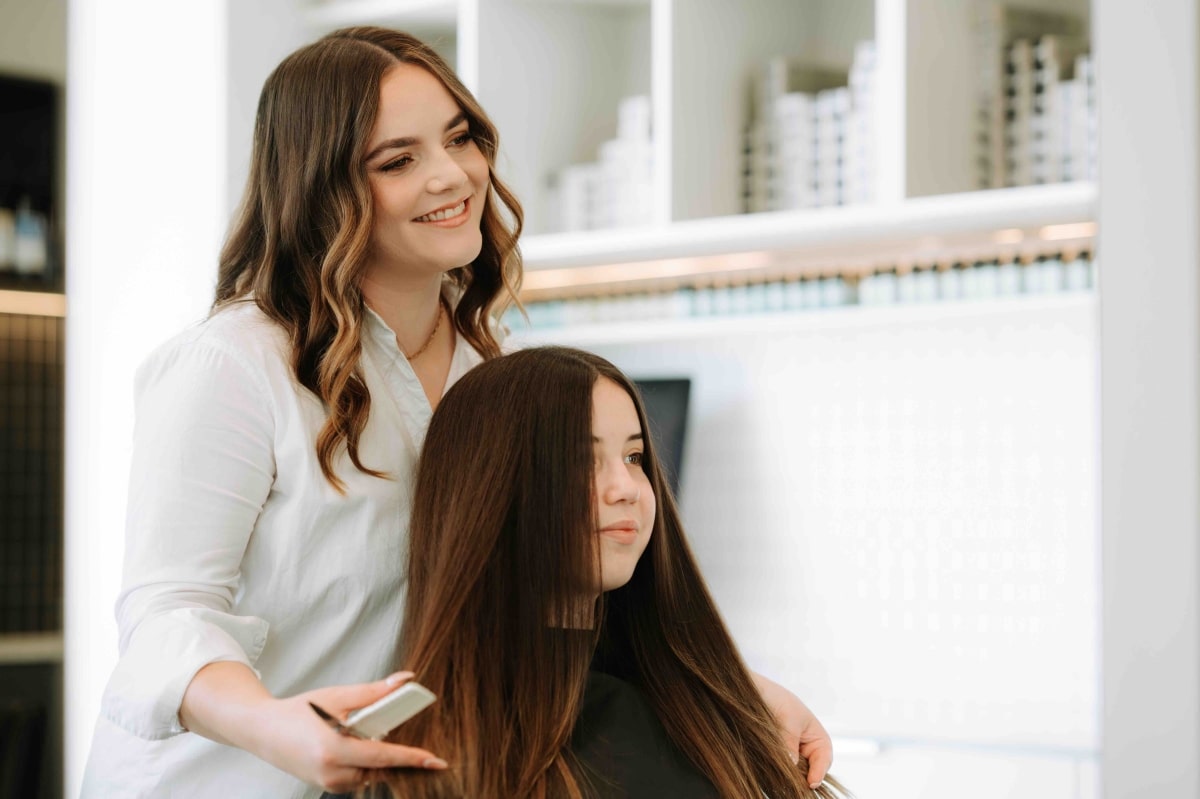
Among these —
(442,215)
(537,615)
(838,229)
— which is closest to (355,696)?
(537,615)

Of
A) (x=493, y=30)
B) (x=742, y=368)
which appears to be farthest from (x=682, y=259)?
(x=493, y=30)

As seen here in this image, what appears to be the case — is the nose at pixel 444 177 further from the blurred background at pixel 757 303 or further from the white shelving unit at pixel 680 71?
the blurred background at pixel 757 303

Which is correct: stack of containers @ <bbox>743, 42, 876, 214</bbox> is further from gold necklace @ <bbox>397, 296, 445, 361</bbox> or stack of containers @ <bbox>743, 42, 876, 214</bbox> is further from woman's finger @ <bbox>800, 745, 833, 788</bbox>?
woman's finger @ <bbox>800, 745, 833, 788</bbox>

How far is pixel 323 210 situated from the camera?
1545 millimetres

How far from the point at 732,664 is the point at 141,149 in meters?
2.25

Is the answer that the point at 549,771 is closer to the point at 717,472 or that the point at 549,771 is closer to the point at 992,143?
the point at 992,143

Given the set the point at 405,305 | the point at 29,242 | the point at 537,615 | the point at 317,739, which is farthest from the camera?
the point at 29,242

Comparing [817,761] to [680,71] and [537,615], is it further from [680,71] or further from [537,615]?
[680,71]

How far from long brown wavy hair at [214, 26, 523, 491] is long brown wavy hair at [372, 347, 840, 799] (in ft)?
0.46

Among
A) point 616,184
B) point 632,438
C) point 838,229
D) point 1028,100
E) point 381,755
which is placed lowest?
point 381,755

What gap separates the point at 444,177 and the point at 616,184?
1.64 m

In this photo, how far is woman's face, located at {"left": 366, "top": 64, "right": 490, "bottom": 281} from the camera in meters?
1.53

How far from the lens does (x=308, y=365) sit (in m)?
1.54

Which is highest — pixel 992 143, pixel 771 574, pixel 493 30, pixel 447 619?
pixel 493 30
